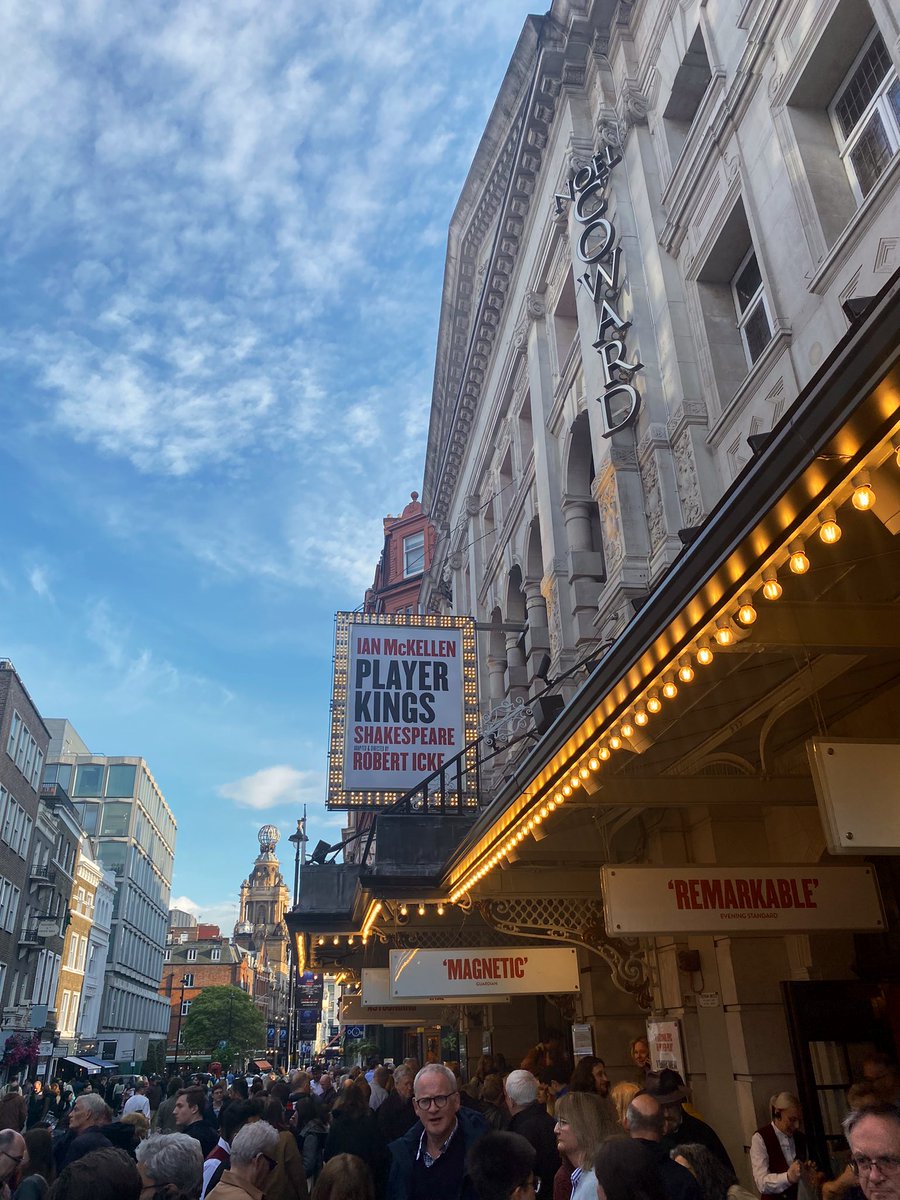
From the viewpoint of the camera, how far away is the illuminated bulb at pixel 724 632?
15.0 feet

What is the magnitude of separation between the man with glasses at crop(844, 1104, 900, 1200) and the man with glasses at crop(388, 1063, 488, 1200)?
2.36 metres

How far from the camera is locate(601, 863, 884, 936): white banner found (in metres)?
7.29

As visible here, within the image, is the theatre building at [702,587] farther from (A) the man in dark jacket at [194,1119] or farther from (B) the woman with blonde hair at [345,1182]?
(B) the woman with blonde hair at [345,1182]

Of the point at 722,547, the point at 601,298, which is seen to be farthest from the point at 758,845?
the point at 601,298

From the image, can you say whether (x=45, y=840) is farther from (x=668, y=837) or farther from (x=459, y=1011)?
(x=668, y=837)

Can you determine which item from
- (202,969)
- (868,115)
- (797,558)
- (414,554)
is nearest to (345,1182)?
(797,558)

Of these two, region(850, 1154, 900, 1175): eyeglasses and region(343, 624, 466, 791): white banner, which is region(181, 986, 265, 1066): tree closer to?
region(343, 624, 466, 791): white banner

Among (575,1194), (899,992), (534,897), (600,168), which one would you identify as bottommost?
(575,1194)

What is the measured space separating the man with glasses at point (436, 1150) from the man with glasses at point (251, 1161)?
804mm

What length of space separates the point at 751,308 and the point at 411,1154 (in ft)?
33.9

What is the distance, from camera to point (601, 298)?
1414 cm

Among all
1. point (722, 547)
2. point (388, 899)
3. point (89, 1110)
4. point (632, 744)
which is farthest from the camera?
point (388, 899)

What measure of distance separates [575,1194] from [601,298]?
484 inches

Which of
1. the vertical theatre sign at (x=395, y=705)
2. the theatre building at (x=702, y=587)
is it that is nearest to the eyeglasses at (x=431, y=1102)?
the theatre building at (x=702, y=587)
